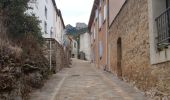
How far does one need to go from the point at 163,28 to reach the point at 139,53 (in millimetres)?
2365

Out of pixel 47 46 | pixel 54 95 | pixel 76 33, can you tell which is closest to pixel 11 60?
pixel 54 95

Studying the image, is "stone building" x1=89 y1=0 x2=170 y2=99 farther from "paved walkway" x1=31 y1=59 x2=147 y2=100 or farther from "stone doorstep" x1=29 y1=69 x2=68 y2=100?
"stone doorstep" x1=29 y1=69 x2=68 y2=100

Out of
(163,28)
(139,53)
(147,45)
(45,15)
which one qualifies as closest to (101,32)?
(45,15)

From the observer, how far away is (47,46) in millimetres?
18375

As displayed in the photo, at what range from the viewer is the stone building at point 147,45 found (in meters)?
8.88

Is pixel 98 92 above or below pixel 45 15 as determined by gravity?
below

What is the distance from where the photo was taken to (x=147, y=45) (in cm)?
1027

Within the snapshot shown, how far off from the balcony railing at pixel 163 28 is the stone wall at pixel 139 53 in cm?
65

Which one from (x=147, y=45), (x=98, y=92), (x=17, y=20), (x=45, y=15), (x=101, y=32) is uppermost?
(x=45, y=15)

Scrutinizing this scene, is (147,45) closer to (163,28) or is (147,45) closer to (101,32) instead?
(163,28)

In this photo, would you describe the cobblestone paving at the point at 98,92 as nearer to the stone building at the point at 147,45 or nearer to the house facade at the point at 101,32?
the stone building at the point at 147,45

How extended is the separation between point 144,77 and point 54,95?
10.3ft

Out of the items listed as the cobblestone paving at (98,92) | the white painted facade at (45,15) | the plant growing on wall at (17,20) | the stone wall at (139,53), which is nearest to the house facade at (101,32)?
the white painted facade at (45,15)

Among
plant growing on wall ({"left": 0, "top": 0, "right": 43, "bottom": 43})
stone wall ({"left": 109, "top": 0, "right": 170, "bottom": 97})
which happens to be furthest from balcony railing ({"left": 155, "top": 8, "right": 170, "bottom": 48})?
plant growing on wall ({"left": 0, "top": 0, "right": 43, "bottom": 43})
